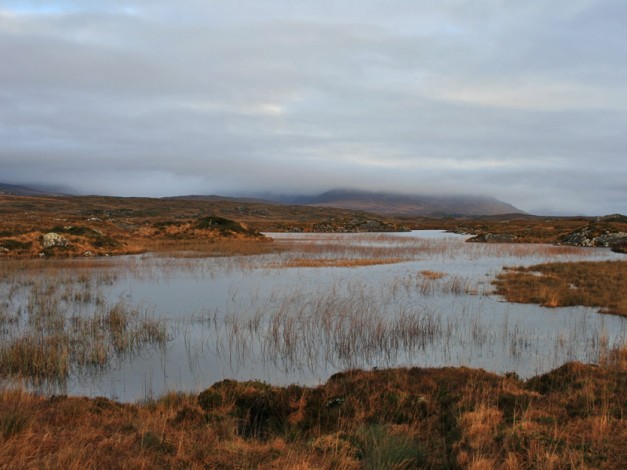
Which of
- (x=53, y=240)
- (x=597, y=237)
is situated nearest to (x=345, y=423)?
(x=53, y=240)

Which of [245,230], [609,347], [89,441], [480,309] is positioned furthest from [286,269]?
[245,230]

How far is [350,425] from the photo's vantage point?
675 centimetres

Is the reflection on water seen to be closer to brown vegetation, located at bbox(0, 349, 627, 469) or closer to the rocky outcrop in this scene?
brown vegetation, located at bbox(0, 349, 627, 469)

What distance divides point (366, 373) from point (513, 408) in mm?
2980

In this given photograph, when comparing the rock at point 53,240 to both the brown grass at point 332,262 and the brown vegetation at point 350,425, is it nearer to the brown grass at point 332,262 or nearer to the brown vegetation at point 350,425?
the brown grass at point 332,262

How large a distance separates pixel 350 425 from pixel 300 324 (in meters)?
7.57

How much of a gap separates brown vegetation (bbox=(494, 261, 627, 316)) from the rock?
3258 cm

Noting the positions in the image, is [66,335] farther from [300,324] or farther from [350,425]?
[350,425]

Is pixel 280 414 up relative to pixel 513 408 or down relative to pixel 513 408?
down

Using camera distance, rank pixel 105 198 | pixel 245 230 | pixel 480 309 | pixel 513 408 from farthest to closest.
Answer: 1. pixel 105 198
2. pixel 245 230
3. pixel 480 309
4. pixel 513 408

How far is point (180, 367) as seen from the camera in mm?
10609

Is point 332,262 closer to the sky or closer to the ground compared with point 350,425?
closer to the ground

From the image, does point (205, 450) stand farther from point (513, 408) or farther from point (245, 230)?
point (245, 230)

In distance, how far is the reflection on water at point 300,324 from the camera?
34.6 feet
